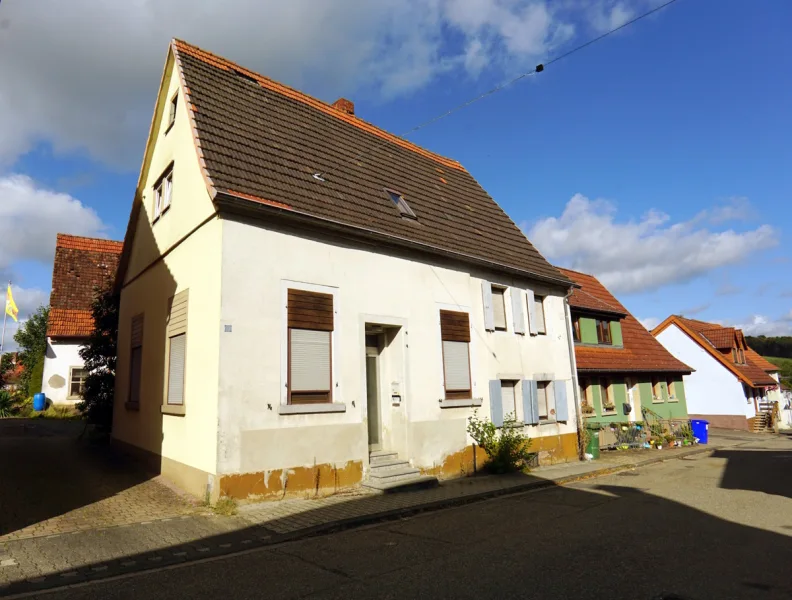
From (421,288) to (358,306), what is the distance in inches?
79.3

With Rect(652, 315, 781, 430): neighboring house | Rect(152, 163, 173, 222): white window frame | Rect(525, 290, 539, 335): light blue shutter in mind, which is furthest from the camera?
Rect(652, 315, 781, 430): neighboring house

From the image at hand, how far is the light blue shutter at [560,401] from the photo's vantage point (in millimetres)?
15305

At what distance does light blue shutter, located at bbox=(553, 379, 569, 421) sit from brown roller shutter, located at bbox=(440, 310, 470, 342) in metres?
4.03

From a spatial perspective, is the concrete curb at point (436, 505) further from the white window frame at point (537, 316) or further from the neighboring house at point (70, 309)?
the neighboring house at point (70, 309)

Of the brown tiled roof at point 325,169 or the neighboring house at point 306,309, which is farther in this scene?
the brown tiled roof at point 325,169

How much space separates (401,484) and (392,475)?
412 millimetres

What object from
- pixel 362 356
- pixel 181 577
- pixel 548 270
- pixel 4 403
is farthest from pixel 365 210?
pixel 4 403

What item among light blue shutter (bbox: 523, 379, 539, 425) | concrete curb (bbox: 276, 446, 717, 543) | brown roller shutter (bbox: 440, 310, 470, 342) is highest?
brown roller shutter (bbox: 440, 310, 470, 342)

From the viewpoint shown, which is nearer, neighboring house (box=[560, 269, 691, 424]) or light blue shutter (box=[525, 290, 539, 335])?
A: light blue shutter (box=[525, 290, 539, 335])

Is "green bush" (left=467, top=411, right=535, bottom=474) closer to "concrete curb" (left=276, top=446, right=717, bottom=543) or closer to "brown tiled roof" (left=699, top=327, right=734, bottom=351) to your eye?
"concrete curb" (left=276, top=446, right=717, bottom=543)

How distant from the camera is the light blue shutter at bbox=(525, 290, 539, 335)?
49.8ft

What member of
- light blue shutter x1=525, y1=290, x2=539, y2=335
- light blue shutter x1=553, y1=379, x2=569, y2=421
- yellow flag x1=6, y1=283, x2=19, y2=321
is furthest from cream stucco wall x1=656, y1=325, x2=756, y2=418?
yellow flag x1=6, y1=283, x2=19, y2=321

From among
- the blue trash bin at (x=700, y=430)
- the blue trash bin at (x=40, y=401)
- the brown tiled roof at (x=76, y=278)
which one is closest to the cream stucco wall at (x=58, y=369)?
the blue trash bin at (x=40, y=401)

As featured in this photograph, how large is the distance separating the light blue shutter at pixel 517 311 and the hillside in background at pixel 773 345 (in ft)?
342
